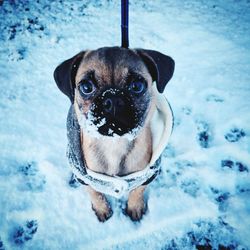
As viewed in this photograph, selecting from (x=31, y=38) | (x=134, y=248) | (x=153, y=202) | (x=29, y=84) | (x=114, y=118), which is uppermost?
(x=114, y=118)

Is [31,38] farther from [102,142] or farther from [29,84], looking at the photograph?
[102,142]

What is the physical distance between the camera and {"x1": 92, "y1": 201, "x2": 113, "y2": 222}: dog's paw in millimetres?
2737

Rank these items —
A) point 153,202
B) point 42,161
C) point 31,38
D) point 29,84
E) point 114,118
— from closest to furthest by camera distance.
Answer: point 114,118
point 153,202
point 42,161
point 29,84
point 31,38

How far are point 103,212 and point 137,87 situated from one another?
1451mm

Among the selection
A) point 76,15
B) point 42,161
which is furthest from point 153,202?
point 76,15

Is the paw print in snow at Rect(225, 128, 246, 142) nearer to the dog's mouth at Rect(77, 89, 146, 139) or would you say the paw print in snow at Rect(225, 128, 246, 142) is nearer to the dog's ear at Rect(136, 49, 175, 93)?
the dog's ear at Rect(136, 49, 175, 93)

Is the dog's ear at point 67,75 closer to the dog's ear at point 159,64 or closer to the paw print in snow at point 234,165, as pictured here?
the dog's ear at point 159,64

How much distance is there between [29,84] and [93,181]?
233cm

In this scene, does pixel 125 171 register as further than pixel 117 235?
No

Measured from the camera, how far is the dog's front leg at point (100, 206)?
2.63 meters

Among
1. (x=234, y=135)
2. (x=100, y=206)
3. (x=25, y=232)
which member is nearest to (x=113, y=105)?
(x=100, y=206)

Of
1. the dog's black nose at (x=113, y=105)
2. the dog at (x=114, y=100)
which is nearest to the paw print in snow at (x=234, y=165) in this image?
the dog at (x=114, y=100)

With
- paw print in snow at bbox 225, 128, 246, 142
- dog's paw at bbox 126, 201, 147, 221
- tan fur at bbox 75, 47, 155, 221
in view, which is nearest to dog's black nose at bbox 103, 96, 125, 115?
tan fur at bbox 75, 47, 155, 221

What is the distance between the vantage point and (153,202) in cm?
289
